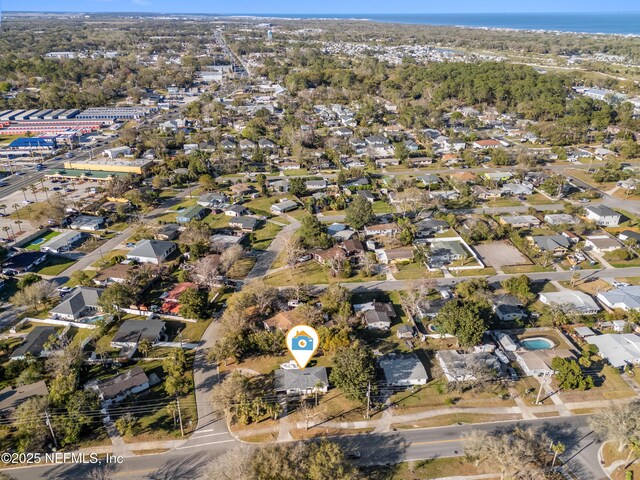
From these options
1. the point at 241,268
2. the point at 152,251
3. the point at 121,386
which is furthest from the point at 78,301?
the point at 241,268

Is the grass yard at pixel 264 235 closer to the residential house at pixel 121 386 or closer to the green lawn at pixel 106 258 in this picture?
the green lawn at pixel 106 258

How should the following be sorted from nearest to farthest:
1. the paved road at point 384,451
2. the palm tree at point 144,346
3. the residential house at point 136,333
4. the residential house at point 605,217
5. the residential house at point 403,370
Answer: the paved road at point 384,451 < the residential house at point 403,370 < the palm tree at point 144,346 < the residential house at point 136,333 < the residential house at point 605,217

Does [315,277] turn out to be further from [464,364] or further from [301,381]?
[464,364]

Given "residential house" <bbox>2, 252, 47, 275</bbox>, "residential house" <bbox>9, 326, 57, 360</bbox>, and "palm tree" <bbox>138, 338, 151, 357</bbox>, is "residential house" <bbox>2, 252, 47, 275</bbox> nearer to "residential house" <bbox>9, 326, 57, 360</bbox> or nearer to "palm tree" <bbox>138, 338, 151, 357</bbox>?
"residential house" <bbox>9, 326, 57, 360</bbox>

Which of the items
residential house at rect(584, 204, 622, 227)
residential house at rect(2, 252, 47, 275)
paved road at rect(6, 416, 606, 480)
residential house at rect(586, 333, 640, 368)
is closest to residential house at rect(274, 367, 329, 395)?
paved road at rect(6, 416, 606, 480)

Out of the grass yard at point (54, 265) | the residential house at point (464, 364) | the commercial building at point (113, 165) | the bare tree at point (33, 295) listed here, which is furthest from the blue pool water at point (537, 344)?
the commercial building at point (113, 165)

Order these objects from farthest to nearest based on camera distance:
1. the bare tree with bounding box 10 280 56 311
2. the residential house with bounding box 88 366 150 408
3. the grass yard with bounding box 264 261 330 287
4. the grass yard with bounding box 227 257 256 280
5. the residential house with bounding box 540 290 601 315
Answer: the grass yard with bounding box 227 257 256 280, the grass yard with bounding box 264 261 330 287, the bare tree with bounding box 10 280 56 311, the residential house with bounding box 540 290 601 315, the residential house with bounding box 88 366 150 408
